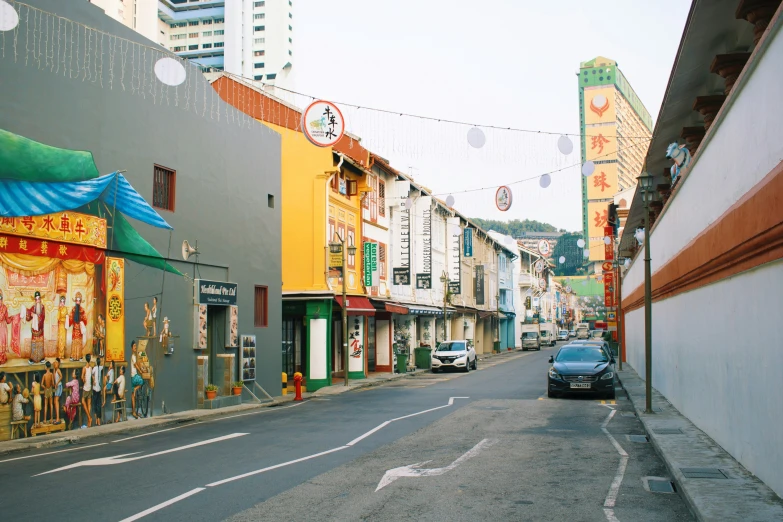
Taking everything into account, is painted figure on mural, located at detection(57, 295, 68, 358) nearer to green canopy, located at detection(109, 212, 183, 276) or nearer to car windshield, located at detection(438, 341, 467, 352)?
green canopy, located at detection(109, 212, 183, 276)

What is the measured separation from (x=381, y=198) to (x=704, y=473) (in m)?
31.4

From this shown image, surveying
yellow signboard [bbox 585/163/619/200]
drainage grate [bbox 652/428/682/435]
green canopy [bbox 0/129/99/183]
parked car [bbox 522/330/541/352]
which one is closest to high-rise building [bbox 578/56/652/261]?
yellow signboard [bbox 585/163/619/200]

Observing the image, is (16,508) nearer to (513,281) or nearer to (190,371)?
(190,371)

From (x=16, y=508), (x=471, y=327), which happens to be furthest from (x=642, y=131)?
(x=16, y=508)

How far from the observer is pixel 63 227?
632 inches

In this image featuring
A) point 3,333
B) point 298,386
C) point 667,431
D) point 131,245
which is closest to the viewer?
point 667,431

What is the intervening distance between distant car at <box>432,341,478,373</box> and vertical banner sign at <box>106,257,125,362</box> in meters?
23.7

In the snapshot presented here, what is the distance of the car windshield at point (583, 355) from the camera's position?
23.1 m

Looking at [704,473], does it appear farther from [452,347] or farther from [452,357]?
[452,347]

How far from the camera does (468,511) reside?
778cm

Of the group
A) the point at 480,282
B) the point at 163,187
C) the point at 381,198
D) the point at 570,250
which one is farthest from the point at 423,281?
the point at 570,250

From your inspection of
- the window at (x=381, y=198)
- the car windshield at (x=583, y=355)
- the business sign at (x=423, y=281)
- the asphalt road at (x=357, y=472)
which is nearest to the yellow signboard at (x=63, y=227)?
the asphalt road at (x=357, y=472)

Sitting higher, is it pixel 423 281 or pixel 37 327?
pixel 423 281

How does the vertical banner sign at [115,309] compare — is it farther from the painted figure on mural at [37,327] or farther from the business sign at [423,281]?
the business sign at [423,281]
